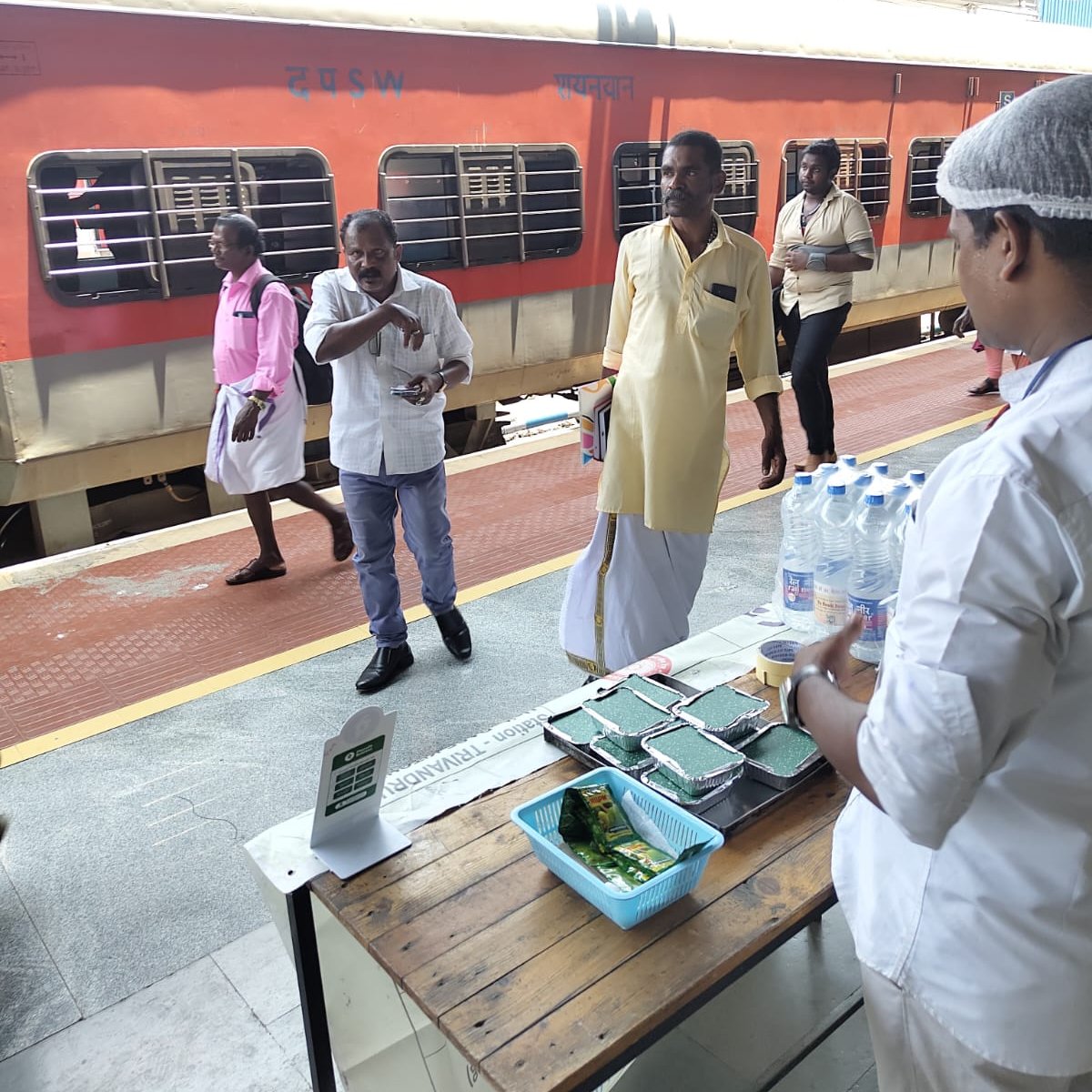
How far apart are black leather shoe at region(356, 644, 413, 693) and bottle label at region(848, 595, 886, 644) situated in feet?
7.01

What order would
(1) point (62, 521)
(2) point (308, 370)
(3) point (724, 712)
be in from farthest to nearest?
1. (1) point (62, 521)
2. (2) point (308, 370)
3. (3) point (724, 712)

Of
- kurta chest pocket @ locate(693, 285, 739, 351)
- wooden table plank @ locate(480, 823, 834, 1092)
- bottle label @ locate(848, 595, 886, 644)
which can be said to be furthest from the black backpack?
wooden table plank @ locate(480, 823, 834, 1092)

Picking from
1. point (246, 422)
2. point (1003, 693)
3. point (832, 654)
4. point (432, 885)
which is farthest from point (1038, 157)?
point (246, 422)

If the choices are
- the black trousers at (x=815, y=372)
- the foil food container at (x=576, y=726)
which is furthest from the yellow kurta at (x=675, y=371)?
the black trousers at (x=815, y=372)

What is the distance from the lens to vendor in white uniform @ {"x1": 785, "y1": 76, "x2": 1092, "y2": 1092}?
102 centimetres

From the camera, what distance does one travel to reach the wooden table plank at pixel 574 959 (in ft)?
4.61

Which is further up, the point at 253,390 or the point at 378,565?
the point at 253,390

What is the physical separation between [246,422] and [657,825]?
3.37m

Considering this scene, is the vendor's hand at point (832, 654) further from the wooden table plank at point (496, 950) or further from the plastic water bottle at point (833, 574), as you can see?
the plastic water bottle at point (833, 574)

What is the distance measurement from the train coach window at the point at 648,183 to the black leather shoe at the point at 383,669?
4.29 m

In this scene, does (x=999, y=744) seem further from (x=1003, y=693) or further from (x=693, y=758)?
(x=693, y=758)

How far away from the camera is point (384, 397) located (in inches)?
150

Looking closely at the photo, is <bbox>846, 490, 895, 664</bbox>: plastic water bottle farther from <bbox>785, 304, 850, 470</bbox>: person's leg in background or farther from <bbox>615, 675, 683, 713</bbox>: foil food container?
<bbox>785, 304, 850, 470</bbox>: person's leg in background

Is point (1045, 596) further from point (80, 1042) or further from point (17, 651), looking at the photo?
point (17, 651)
